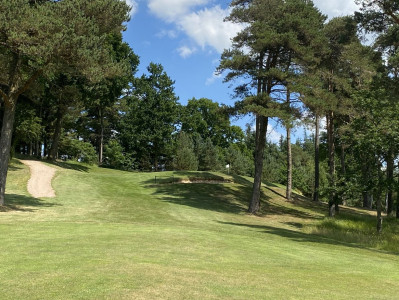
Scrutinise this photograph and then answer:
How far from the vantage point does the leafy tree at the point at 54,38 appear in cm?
1562

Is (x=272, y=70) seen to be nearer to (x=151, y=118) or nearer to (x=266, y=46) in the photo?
(x=266, y=46)

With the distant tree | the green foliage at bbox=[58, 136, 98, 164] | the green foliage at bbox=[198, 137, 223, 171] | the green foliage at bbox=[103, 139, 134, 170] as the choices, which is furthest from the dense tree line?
the distant tree

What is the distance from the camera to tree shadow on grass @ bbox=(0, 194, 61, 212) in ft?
62.3

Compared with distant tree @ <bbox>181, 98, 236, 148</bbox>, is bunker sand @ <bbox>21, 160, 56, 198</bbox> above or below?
below

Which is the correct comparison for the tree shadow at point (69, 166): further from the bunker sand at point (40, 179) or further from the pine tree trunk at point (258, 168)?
the pine tree trunk at point (258, 168)

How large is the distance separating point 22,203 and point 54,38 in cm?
1007

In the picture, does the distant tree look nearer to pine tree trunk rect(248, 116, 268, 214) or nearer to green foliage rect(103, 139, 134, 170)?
green foliage rect(103, 139, 134, 170)

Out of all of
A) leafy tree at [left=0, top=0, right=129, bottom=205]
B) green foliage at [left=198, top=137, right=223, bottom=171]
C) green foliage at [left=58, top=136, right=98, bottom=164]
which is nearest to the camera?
leafy tree at [left=0, top=0, right=129, bottom=205]

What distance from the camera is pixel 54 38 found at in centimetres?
1584

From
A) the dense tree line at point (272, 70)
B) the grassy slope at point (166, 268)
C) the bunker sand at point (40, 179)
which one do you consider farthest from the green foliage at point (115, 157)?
the grassy slope at point (166, 268)

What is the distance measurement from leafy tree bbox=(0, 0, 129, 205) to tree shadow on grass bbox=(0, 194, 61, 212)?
848mm

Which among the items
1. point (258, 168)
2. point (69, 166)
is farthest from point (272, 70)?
point (69, 166)

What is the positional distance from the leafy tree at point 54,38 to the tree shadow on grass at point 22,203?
0.85 meters

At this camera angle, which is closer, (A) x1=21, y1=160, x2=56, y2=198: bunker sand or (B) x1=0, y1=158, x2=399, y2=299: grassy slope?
(B) x1=0, y1=158, x2=399, y2=299: grassy slope
